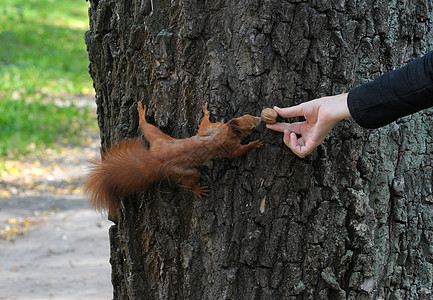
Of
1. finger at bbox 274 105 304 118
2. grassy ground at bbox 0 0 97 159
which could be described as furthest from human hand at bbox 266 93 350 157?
grassy ground at bbox 0 0 97 159

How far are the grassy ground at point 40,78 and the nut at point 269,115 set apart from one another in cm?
668

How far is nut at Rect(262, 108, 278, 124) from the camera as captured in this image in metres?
1.93

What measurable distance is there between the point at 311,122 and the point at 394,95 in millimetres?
329

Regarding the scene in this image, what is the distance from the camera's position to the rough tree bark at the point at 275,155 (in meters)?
1.95

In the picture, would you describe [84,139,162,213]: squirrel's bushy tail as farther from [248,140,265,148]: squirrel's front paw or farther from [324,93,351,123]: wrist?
[324,93,351,123]: wrist

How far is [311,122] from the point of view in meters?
1.94

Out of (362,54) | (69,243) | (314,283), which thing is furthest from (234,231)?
(69,243)

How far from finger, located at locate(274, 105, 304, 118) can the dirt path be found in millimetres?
2863

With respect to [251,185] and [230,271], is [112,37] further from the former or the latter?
[230,271]

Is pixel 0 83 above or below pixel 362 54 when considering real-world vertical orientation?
above

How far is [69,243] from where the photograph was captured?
5449 millimetres

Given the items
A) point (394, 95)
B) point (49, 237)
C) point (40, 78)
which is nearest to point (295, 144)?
point (394, 95)

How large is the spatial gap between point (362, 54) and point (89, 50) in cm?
123

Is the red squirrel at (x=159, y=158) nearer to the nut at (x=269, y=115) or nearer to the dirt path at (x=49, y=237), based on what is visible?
the nut at (x=269, y=115)
